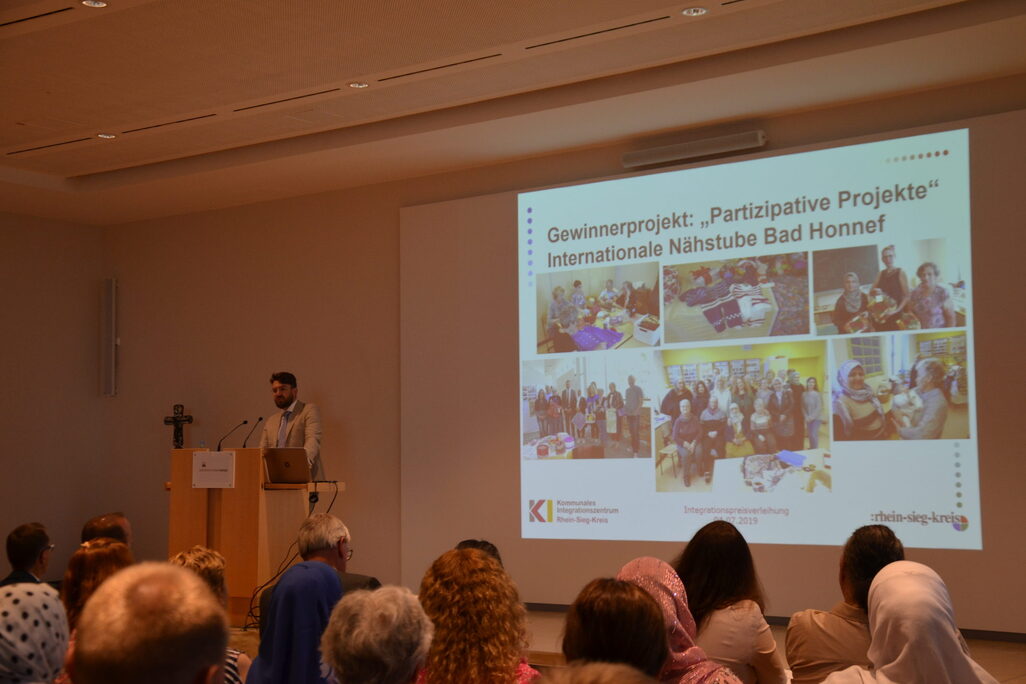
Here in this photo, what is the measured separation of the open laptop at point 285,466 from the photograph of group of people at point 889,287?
3647mm

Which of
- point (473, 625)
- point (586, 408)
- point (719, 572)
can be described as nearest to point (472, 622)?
point (473, 625)

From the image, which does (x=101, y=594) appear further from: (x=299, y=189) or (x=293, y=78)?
(x=299, y=189)

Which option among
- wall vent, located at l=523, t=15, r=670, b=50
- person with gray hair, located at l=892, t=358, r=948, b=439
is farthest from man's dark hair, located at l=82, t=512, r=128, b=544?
person with gray hair, located at l=892, t=358, r=948, b=439

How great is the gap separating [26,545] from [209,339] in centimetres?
572

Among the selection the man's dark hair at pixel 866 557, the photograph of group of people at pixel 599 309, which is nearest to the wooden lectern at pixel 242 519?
the photograph of group of people at pixel 599 309

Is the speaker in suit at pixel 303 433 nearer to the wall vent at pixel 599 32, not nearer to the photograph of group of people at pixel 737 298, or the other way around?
the photograph of group of people at pixel 737 298

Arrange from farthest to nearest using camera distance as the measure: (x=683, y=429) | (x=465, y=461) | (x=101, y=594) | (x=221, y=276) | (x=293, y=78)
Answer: (x=221, y=276) < (x=465, y=461) < (x=683, y=429) < (x=293, y=78) < (x=101, y=594)

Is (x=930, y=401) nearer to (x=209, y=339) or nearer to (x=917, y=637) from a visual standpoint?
(x=917, y=637)

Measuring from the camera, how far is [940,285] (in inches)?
245

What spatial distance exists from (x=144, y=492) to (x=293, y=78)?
5.11m

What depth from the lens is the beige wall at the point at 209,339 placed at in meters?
8.50

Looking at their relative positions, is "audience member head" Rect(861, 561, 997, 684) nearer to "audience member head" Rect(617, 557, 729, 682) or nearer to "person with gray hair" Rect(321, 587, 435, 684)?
"audience member head" Rect(617, 557, 729, 682)

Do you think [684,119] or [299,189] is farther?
[299,189]

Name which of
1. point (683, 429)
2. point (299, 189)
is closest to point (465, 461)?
point (683, 429)
